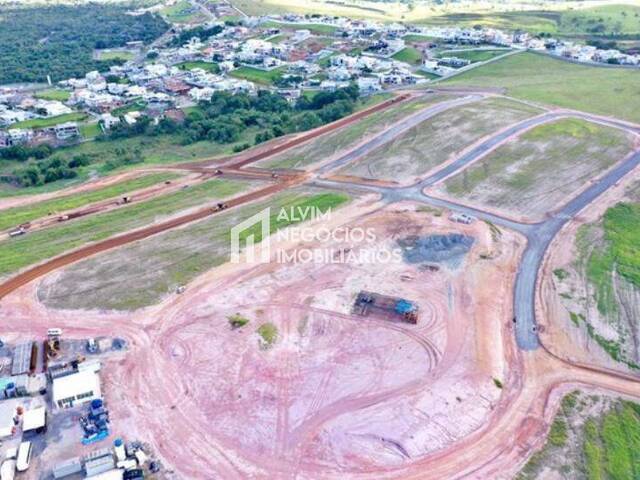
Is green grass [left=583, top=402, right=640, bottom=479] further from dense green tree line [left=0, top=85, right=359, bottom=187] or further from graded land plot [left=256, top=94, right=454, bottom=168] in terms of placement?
dense green tree line [left=0, top=85, right=359, bottom=187]

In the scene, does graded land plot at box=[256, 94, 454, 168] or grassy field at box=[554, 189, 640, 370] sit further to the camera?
graded land plot at box=[256, 94, 454, 168]

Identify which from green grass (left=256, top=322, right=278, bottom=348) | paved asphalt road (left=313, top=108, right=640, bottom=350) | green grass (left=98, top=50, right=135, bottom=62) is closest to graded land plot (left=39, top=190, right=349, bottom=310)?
green grass (left=256, top=322, right=278, bottom=348)

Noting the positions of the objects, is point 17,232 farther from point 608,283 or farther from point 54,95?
point 54,95

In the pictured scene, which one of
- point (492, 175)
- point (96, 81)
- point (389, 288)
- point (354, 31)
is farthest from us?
point (354, 31)

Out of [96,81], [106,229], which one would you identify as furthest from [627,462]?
[96,81]

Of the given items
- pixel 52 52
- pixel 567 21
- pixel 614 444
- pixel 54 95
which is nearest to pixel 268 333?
pixel 614 444

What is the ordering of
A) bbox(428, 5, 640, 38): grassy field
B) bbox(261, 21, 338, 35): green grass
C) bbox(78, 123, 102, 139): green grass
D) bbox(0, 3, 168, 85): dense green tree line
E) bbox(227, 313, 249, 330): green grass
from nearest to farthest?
bbox(227, 313, 249, 330): green grass < bbox(78, 123, 102, 139): green grass < bbox(0, 3, 168, 85): dense green tree line < bbox(428, 5, 640, 38): grassy field < bbox(261, 21, 338, 35): green grass

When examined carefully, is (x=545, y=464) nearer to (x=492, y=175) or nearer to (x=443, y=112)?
(x=492, y=175)
